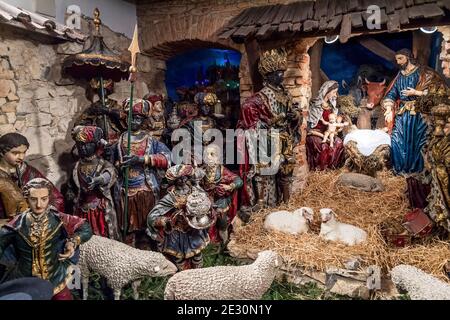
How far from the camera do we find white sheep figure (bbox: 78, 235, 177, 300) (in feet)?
11.1

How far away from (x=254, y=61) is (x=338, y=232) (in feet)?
8.60

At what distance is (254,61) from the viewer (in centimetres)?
551

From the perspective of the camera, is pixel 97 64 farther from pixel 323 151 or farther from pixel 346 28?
pixel 323 151

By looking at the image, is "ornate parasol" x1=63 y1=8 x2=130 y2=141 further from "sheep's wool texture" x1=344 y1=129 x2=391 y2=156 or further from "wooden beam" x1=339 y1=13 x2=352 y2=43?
"sheep's wool texture" x1=344 y1=129 x2=391 y2=156

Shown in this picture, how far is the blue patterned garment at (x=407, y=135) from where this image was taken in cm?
558

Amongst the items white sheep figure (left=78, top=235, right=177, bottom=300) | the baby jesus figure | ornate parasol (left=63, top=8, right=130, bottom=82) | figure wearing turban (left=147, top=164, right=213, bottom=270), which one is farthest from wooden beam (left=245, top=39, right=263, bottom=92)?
white sheep figure (left=78, top=235, right=177, bottom=300)

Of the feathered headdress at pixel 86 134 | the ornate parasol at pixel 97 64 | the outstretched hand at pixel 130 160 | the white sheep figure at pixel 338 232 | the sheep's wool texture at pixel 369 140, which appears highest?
the ornate parasol at pixel 97 64

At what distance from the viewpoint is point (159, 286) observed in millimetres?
3803

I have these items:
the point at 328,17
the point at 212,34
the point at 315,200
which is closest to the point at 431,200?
the point at 315,200

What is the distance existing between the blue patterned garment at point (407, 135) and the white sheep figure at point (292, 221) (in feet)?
7.38

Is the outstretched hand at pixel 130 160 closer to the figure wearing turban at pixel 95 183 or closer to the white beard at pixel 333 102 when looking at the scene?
the figure wearing turban at pixel 95 183

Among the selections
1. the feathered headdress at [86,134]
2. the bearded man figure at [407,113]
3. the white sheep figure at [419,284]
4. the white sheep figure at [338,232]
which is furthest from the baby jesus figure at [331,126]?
the feathered headdress at [86,134]

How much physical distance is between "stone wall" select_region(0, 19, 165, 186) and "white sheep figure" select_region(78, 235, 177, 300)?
1.96 meters

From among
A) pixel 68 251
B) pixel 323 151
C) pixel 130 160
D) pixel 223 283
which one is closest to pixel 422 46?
pixel 323 151
